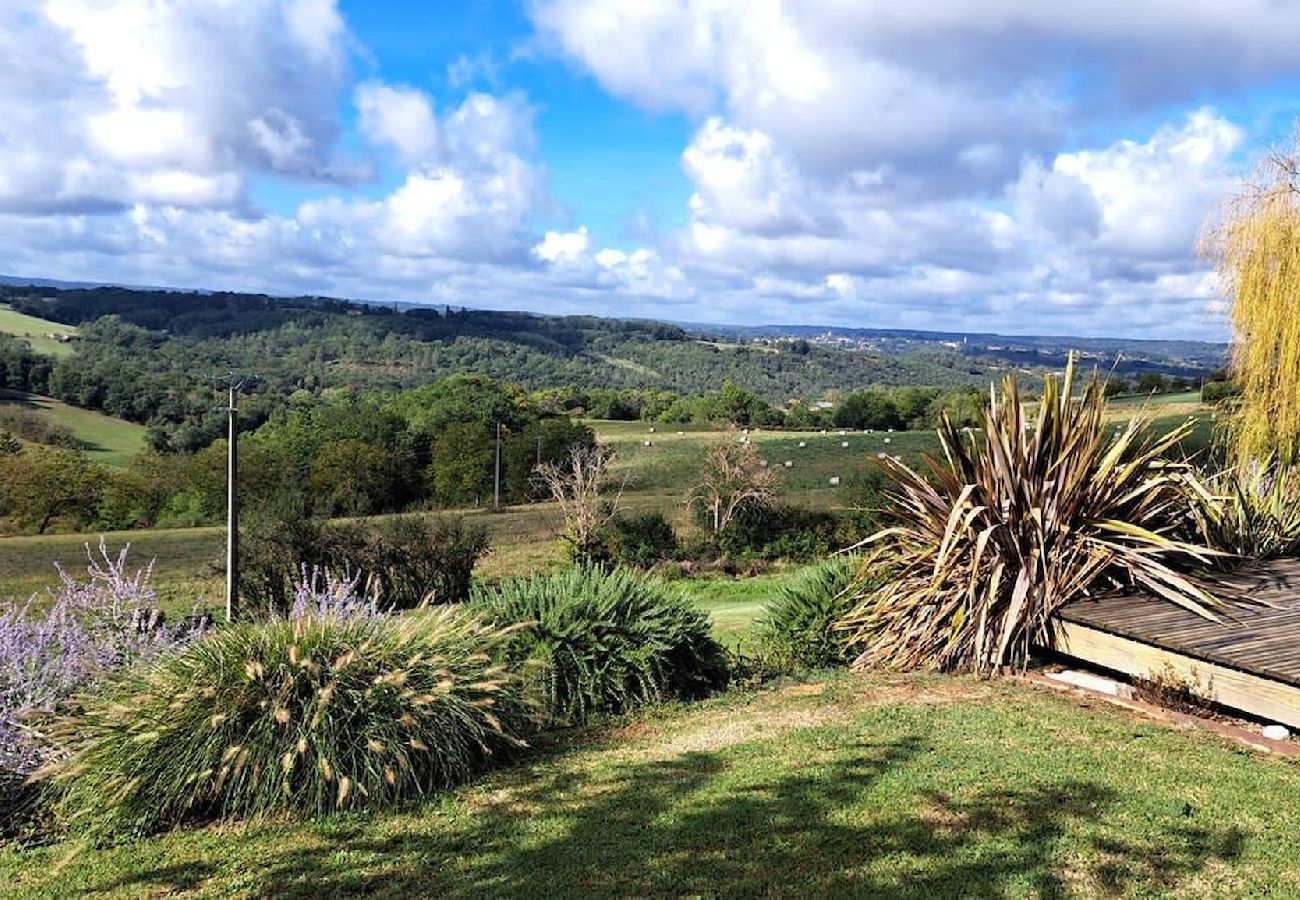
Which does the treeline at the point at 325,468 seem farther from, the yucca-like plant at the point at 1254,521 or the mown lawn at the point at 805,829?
the mown lawn at the point at 805,829

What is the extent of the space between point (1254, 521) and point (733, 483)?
1105 inches

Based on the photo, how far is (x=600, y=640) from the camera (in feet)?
25.2

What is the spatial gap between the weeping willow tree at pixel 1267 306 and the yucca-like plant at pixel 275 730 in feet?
42.4

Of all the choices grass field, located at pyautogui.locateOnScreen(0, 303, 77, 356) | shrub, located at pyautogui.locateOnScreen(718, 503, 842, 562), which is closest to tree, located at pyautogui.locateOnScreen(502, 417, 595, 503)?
shrub, located at pyautogui.locateOnScreen(718, 503, 842, 562)

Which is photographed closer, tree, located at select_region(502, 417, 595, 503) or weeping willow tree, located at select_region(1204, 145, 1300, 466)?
weeping willow tree, located at select_region(1204, 145, 1300, 466)

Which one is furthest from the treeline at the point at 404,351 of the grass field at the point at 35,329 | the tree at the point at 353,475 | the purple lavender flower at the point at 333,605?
the purple lavender flower at the point at 333,605

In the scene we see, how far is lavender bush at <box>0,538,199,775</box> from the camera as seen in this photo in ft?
18.5

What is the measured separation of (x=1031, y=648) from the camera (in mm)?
8672

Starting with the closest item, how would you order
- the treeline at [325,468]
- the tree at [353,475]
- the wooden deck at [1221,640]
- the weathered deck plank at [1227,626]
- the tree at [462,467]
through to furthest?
the wooden deck at [1221,640] < the weathered deck plank at [1227,626] < the treeline at [325,468] < the tree at [353,475] < the tree at [462,467]

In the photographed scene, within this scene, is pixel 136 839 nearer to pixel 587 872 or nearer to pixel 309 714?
pixel 309 714

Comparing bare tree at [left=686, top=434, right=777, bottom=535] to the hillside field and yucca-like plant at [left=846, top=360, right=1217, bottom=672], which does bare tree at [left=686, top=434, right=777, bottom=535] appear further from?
yucca-like plant at [left=846, top=360, right=1217, bottom=672]

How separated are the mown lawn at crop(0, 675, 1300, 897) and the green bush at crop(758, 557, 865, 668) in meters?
3.06

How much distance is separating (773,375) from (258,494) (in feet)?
378

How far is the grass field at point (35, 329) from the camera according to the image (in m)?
108
